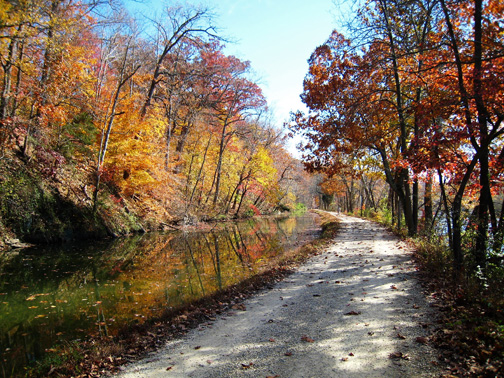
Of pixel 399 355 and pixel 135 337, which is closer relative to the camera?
pixel 399 355

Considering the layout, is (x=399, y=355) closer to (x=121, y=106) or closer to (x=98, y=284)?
(x=98, y=284)

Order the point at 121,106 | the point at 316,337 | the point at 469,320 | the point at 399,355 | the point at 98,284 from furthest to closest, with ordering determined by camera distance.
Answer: the point at 121,106
the point at 98,284
the point at 316,337
the point at 469,320
the point at 399,355

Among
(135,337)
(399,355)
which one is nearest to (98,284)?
(135,337)

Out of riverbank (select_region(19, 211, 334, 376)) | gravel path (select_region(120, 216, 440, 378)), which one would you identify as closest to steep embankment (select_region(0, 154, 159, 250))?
riverbank (select_region(19, 211, 334, 376))

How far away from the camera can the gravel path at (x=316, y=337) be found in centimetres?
381

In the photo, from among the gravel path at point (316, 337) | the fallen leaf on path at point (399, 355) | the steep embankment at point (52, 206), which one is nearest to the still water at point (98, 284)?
the steep embankment at point (52, 206)

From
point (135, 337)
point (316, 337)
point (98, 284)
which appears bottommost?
point (98, 284)

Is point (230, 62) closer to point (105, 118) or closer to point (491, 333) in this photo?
point (105, 118)

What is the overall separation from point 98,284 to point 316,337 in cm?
669

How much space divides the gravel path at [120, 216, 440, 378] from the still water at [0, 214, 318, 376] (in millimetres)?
1864

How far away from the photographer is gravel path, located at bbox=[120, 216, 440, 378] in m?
3.81

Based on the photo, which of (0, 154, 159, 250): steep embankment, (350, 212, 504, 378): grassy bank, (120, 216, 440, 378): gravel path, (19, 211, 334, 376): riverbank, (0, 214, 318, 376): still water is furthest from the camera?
(0, 154, 159, 250): steep embankment

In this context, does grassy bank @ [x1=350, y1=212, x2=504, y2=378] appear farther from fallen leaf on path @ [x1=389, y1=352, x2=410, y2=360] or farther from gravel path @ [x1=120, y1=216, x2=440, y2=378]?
fallen leaf on path @ [x1=389, y1=352, x2=410, y2=360]

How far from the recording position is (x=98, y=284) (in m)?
8.66
